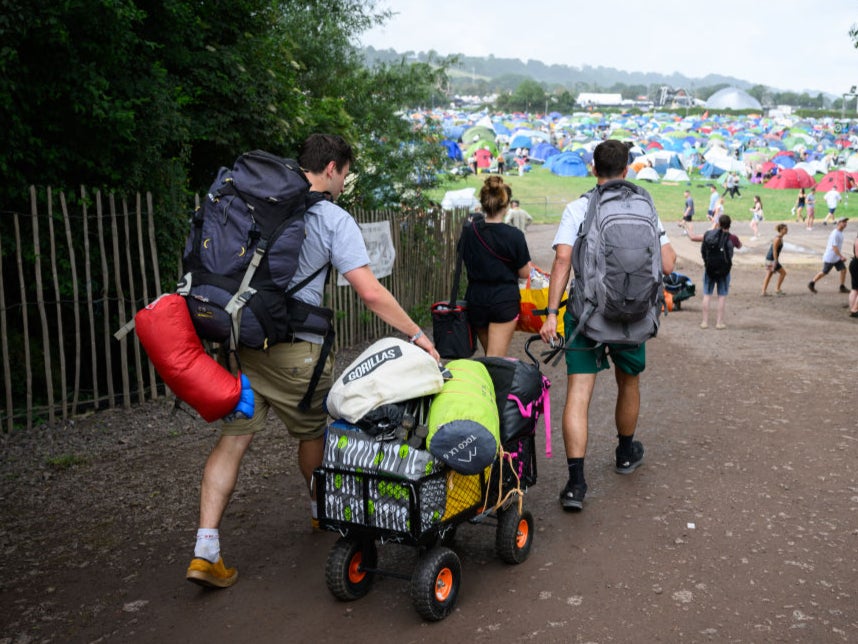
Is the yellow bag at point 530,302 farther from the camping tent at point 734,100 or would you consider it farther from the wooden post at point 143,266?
the camping tent at point 734,100

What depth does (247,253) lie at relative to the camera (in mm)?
3807

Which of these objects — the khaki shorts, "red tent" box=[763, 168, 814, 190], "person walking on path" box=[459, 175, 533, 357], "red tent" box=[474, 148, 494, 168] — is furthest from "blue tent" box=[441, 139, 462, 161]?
"red tent" box=[474, 148, 494, 168]

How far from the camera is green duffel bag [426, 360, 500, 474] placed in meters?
3.56

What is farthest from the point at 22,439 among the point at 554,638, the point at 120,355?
the point at 554,638

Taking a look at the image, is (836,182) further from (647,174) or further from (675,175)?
(675,175)

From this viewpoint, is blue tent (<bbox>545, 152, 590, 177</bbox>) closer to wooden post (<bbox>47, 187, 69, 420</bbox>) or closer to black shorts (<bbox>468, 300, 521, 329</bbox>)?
black shorts (<bbox>468, 300, 521, 329</bbox>)

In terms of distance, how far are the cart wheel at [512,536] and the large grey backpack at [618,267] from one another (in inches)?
44.9

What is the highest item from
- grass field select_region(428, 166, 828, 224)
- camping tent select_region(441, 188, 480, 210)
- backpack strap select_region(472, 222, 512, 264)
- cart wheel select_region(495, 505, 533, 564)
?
backpack strap select_region(472, 222, 512, 264)

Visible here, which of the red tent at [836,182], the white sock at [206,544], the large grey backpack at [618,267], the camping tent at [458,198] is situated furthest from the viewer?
the red tent at [836,182]

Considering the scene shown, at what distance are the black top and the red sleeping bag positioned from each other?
8.99 ft

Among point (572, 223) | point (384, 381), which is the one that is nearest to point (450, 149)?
point (572, 223)

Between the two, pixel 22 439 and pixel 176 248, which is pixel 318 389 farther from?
pixel 176 248

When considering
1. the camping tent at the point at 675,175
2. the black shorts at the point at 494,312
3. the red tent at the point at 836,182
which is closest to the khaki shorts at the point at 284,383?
the black shorts at the point at 494,312

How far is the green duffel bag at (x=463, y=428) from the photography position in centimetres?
356
